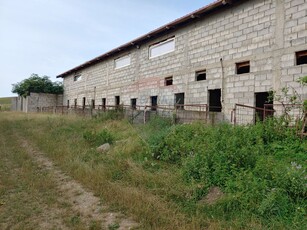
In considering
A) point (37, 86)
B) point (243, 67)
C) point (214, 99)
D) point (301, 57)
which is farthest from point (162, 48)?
point (37, 86)

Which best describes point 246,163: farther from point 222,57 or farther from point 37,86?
point 37,86

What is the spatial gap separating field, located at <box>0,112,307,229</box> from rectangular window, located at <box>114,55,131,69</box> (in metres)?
11.3

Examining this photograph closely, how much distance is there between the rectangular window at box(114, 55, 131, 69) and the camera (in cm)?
1877

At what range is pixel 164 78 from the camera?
48.8ft

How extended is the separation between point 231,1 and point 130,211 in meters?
9.66

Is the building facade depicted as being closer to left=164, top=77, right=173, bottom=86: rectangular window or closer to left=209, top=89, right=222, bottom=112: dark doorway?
left=164, top=77, right=173, bottom=86: rectangular window

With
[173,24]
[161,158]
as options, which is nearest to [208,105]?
[173,24]

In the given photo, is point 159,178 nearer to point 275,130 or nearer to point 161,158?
point 161,158

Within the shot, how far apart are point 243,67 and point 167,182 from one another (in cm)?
728

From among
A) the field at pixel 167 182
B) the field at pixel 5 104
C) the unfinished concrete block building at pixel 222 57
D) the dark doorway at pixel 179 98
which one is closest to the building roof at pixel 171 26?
the unfinished concrete block building at pixel 222 57

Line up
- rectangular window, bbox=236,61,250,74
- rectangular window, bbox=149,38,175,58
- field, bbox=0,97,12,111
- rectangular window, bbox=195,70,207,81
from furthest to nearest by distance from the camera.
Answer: field, bbox=0,97,12,111 → rectangular window, bbox=149,38,175,58 → rectangular window, bbox=195,70,207,81 → rectangular window, bbox=236,61,250,74

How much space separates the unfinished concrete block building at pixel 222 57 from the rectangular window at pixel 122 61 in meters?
0.15

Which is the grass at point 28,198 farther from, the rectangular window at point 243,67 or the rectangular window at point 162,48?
the rectangular window at point 162,48

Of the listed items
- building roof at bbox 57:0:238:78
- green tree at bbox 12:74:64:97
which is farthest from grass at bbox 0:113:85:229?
green tree at bbox 12:74:64:97
